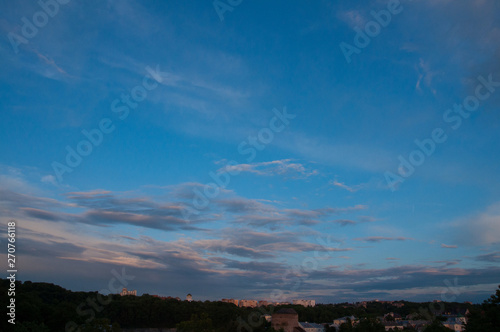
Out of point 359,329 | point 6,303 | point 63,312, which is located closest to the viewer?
point 6,303

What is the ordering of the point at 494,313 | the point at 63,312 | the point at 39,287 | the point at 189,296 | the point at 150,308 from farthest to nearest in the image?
1. the point at 189,296
2. the point at 150,308
3. the point at 39,287
4. the point at 63,312
5. the point at 494,313

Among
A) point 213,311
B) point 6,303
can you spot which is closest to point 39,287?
point 213,311

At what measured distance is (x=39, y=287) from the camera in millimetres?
82375

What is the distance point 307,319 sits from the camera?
12094 centimetres

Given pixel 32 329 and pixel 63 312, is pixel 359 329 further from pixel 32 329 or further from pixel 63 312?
pixel 63 312

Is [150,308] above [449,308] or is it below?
above

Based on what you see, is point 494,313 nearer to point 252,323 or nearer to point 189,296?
point 252,323

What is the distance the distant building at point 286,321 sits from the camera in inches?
2791

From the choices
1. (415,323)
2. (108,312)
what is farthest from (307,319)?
(108,312)

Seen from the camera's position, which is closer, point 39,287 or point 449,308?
point 39,287

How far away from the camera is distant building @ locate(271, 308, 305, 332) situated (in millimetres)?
70887

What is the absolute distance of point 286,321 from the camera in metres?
71.6

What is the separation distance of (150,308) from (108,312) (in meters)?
9.47

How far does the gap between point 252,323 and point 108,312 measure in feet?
114
